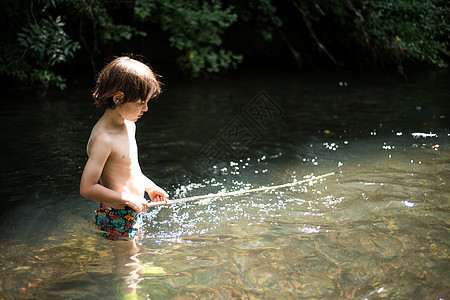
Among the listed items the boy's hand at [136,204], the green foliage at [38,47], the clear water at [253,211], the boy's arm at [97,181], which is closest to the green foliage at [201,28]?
the green foliage at [38,47]

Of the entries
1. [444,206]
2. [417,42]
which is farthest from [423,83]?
[444,206]

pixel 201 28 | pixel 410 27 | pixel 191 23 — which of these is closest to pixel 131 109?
pixel 191 23

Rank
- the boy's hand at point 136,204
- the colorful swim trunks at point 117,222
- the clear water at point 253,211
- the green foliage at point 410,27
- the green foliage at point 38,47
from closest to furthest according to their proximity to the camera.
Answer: the clear water at point 253,211 → the boy's hand at point 136,204 → the colorful swim trunks at point 117,222 → the green foliage at point 38,47 → the green foliage at point 410,27

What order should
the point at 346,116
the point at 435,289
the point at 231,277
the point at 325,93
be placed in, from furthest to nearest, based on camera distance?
the point at 325,93 < the point at 346,116 < the point at 231,277 < the point at 435,289

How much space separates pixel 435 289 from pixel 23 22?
23.7 feet

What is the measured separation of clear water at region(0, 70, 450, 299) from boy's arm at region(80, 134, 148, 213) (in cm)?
40

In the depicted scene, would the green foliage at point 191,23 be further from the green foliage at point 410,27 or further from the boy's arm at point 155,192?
the boy's arm at point 155,192

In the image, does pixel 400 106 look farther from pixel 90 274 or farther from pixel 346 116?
pixel 90 274

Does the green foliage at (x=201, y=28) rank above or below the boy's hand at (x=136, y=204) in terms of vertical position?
above

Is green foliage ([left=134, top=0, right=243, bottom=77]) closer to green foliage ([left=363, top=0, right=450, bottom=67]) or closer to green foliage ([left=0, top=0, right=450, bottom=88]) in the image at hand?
green foliage ([left=0, top=0, right=450, bottom=88])

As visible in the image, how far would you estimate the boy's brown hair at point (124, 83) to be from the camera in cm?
232

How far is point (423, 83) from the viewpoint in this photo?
28.8 feet

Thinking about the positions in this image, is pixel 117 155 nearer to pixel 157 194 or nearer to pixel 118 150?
pixel 118 150

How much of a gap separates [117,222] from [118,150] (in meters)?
0.45
